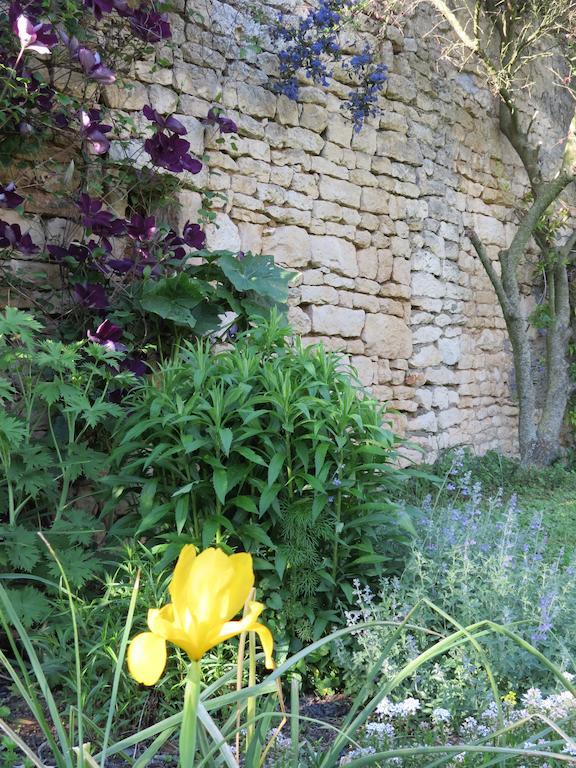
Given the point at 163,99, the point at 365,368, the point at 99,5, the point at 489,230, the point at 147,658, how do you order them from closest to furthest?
1. the point at 147,658
2. the point at 99,5
3. the point at 163,99
4. the point at 365,368
5. the point at 489,230

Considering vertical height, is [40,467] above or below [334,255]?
below

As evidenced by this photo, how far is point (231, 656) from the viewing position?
94.3 inches

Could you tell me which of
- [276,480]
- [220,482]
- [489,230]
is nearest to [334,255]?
[489,230]

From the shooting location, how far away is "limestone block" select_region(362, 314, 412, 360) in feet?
17.5

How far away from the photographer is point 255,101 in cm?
448

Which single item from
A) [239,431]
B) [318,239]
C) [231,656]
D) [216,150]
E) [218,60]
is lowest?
[231,656]

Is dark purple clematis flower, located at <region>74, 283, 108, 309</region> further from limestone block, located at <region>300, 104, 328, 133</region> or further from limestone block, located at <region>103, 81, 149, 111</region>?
limestone block, located at <region>300, 104, 328, 133</region>

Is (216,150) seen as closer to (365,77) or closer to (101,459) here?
(365,77)

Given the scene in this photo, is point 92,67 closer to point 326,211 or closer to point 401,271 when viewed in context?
point 326,211

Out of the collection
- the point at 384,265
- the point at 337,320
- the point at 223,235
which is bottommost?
the point at 337,320

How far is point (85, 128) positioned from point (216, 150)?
3.82ft

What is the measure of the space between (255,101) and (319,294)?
1215 millimetres

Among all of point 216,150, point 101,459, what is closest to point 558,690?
point 101,459

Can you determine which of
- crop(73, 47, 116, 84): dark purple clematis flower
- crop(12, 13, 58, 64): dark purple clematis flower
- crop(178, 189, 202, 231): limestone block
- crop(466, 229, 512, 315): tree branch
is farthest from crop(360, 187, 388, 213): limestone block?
crop(12, 13, 58, 64): dark purple clematis flower
